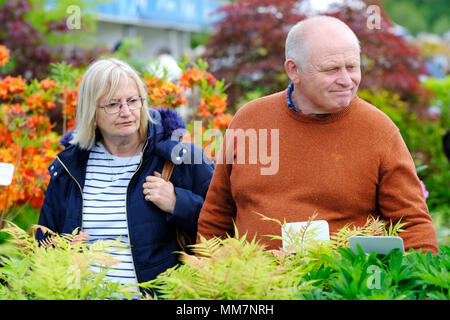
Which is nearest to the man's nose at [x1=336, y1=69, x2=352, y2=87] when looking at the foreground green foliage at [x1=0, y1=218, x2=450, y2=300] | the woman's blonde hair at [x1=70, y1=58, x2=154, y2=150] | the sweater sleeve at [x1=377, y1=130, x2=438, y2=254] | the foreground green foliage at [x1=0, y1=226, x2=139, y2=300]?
the sweater sleeve at [x1=377, y1=130, x2=438, y2=254]

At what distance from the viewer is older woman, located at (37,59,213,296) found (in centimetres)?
272

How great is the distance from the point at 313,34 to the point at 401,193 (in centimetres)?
74

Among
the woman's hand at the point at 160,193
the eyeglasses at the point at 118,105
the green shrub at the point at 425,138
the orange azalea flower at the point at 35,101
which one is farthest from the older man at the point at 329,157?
the green shrub at the point at 425,138

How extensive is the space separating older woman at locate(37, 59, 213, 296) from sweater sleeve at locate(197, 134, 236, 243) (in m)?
0.12

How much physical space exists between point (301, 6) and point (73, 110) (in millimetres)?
3947

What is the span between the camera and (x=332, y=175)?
2.33 metres

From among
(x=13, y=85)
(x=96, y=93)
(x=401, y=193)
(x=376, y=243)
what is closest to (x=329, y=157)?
(x=401, y=193)

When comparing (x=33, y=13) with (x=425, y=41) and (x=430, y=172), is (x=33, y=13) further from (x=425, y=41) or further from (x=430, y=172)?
(x=425, y=41)

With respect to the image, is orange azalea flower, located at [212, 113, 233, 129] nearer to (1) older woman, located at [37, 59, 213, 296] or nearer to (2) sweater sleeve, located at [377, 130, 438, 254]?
(1) older woman, located at [37, 59, 213, 296]

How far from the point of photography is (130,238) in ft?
8.86

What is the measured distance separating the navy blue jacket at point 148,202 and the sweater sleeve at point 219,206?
117 mm

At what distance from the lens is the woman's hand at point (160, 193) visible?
273cm

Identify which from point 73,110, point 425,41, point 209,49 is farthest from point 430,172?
point 425,41

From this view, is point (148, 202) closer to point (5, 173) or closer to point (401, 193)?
point (5, 173)
